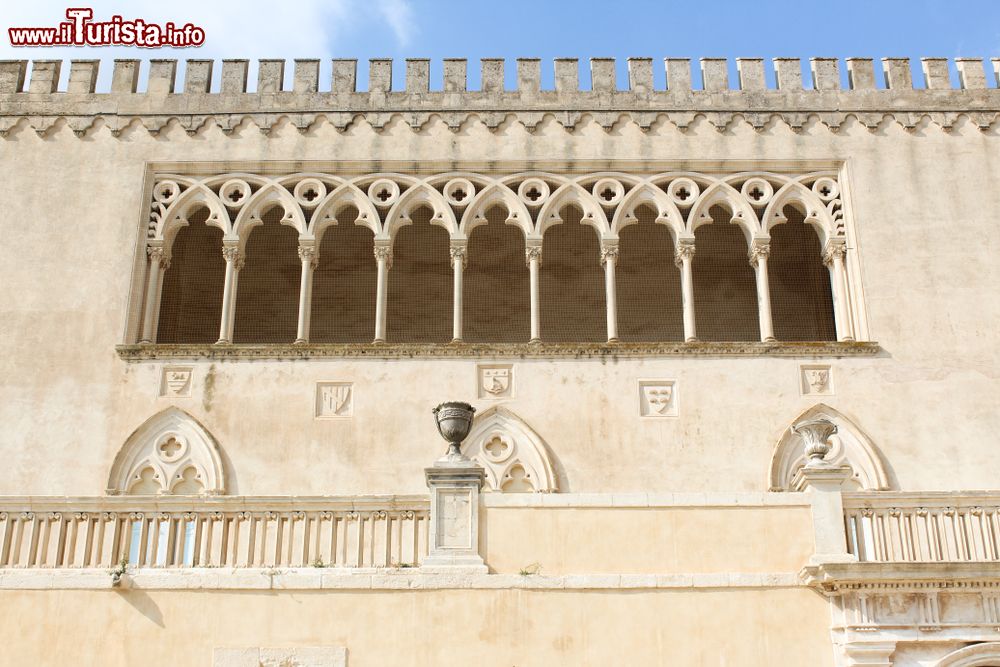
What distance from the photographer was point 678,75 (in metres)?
20.6

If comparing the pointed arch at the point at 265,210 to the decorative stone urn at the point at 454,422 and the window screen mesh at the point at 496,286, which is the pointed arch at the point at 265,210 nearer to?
the window screen mesh at the point at 496,286

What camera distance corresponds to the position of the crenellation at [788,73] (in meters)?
20.5

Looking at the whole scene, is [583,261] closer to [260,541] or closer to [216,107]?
[216,107]

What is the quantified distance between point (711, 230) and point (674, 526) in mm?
10314

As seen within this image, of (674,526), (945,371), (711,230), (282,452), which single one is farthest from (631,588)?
(711,230)

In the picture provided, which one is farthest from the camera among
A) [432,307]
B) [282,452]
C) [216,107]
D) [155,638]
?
[432,307]

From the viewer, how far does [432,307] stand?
22.1 metres

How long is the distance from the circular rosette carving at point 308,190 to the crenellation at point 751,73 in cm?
686

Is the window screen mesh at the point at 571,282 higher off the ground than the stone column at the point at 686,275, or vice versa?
the window screen mesh at the point at 571,282

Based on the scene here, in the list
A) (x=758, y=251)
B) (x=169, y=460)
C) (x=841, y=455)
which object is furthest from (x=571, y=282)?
(x=169, y=460)

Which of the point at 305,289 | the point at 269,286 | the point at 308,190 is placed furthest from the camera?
the point at 269,286

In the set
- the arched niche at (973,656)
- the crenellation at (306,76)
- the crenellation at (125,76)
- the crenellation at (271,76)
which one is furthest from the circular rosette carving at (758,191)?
the crenellation at (125,76)

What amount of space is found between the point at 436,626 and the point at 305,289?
316 inches

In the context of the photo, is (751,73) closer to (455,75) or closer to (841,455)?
(455,75)
